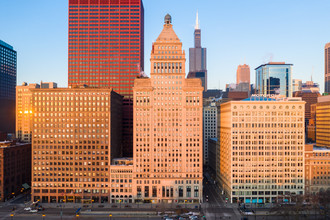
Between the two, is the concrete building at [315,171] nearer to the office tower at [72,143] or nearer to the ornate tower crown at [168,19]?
the ornate tower crown at [168,19]

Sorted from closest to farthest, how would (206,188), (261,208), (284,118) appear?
(261,208) < (284,118) < (206,188)

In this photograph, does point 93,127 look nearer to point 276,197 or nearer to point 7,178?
point 7,178

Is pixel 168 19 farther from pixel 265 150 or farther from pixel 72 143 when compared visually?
pixel 265 150

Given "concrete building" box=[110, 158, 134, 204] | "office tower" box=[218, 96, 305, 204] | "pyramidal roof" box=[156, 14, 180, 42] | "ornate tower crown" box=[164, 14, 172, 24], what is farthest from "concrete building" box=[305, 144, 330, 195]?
"ornate tower crown" box=[164, 14, 172, 24]

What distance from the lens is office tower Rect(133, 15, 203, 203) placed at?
169000 mm

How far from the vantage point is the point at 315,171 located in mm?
168875

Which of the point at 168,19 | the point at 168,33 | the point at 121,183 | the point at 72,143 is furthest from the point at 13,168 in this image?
the point at 168,19

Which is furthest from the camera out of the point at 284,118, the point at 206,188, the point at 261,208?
the point at 206,188

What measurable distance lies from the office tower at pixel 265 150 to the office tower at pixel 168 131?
20.0 meters

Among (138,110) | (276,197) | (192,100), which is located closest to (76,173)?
(138,110)

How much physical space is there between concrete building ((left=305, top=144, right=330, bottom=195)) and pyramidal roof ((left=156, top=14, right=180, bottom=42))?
99494mm

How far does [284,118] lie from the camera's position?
166250 millimetres

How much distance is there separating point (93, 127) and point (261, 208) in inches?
4017

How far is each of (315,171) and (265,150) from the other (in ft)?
106
